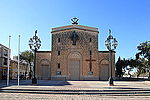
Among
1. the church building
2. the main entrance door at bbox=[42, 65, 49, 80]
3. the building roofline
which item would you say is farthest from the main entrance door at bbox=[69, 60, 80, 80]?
the building roofline

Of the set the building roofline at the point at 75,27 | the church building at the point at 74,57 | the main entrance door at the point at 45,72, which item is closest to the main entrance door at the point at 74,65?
the church building at the point at 74,57

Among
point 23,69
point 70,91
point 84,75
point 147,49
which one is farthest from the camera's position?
point 23,69

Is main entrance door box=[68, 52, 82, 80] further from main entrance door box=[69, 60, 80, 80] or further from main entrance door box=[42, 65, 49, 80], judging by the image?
main entrance door box=[42, 65, 49, 80]

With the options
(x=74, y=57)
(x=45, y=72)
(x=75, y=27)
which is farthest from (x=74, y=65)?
(x=75, y=27)

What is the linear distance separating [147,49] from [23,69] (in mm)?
48747

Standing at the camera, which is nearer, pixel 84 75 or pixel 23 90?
pixel 23 90

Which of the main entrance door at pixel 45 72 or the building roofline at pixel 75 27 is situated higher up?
the building roofline at pixel 75 27

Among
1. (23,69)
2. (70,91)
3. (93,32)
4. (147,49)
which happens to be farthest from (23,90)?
(23,69)

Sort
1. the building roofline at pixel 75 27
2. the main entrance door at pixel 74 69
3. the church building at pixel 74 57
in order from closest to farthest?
1. the main entrance door at pixel 74 69
2. the church building at pixel 74 57
3. the building roofline at pixel 75 27

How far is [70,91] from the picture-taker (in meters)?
15.3

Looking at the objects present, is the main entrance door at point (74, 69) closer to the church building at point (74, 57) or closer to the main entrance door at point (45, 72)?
the church building at point (74, 57)

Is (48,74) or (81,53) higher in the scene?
(81,53)

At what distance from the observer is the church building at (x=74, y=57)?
34.8 metres

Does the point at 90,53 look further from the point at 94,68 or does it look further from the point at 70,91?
the point at 70,91
